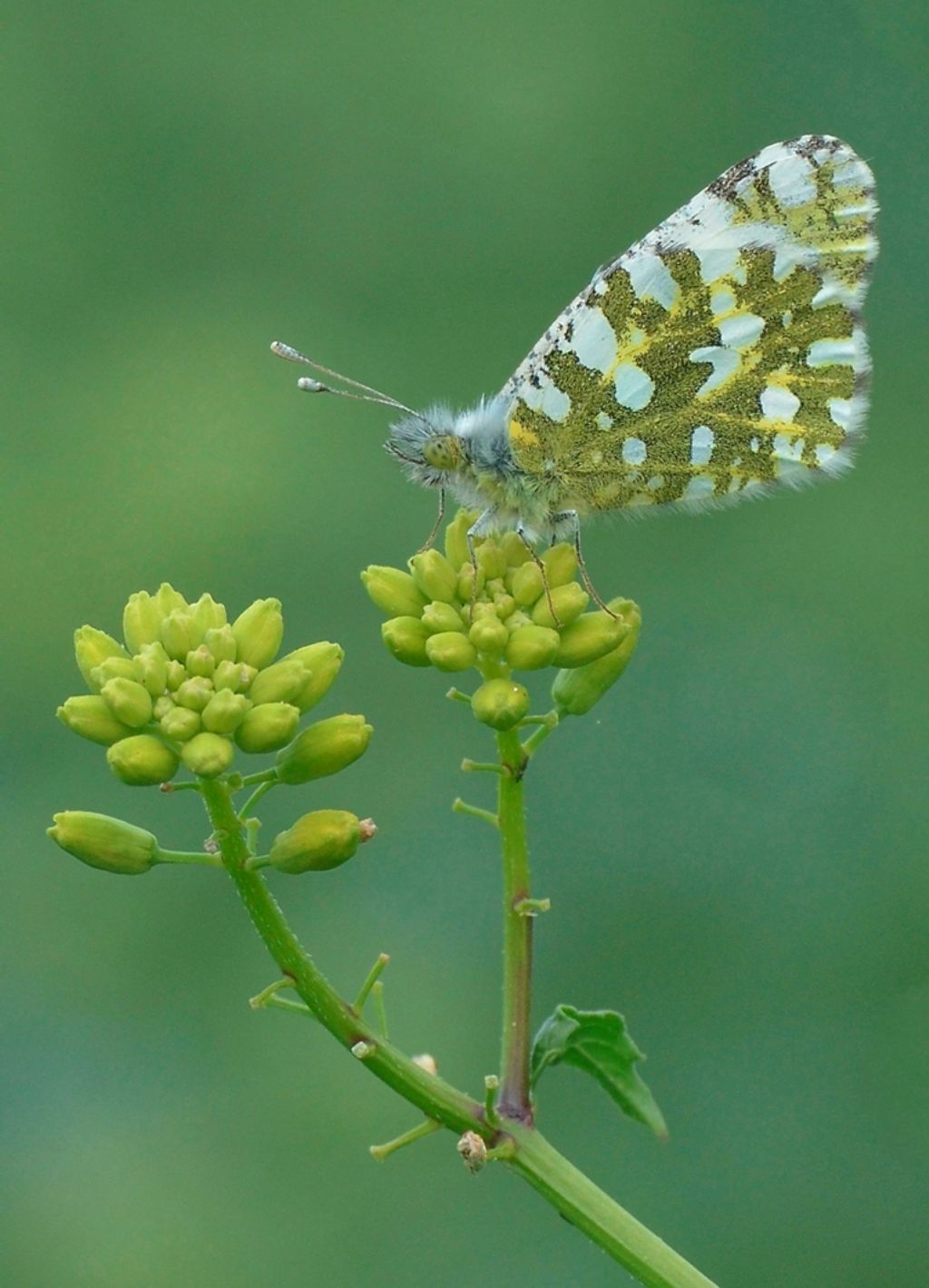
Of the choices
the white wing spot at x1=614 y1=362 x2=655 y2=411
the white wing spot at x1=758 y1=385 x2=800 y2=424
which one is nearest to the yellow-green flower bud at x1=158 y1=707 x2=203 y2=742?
the white wing spot at x1=614 y1=362 x2=655 y2=411

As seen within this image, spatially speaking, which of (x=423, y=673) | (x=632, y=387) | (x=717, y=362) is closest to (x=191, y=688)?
(x=632, y=387)

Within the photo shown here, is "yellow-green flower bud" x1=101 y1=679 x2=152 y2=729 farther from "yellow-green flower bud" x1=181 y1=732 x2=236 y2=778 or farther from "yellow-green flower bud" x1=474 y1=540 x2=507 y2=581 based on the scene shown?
"yellow-green flower bud" x1=474 y1=540 x2=507 y2=581

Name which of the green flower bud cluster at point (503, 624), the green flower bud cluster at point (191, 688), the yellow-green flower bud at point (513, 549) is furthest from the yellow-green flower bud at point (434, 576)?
the green flower bud cluster at point (191, 688)

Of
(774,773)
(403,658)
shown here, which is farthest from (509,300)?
(403,658)

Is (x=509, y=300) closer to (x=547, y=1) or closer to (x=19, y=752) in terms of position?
(x=547, y=1)

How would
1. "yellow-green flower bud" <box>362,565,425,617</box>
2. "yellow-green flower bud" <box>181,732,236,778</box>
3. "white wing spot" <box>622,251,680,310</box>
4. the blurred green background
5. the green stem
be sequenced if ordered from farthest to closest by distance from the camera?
the blurred green background < "white wing spot" <box>622,251,680,310</box> < "yellow-green flower bud" <box>362,565,425,617</box> < "yellow-green flower bud" <box>181,732,236,778</box> < the green stem

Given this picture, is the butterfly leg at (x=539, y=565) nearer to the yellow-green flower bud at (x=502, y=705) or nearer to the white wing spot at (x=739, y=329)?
the yellow-green flower bud at (x=502, y=705)

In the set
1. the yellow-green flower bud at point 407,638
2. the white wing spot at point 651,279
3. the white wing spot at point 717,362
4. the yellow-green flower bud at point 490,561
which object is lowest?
the yellow-green flower bud at point 407,638
